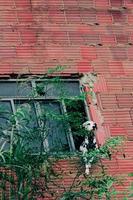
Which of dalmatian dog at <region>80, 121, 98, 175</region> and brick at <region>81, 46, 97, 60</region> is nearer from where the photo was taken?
dalmatian dog at <region>80, 121, 98, 175</region>

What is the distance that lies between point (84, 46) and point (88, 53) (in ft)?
0.36

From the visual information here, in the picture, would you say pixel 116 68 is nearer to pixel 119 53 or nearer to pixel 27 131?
pixel 119 53

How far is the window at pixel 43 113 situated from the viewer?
226 inches

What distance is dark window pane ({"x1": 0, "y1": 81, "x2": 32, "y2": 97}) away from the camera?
655cm

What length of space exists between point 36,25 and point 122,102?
56.8 inches

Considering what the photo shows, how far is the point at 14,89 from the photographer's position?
660 cm

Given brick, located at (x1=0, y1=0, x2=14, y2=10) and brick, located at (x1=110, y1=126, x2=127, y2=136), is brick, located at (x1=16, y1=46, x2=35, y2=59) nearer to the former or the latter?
brick, located at (x1=0, y1=0, x2=14, y2=10)

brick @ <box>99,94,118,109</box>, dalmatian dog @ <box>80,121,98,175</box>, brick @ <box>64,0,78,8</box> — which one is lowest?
dalmatian dog @ <box>80,121,98,175</box>

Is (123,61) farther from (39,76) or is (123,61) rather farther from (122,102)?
(39,76)

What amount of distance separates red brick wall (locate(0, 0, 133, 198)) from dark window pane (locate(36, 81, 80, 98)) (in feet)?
0.69

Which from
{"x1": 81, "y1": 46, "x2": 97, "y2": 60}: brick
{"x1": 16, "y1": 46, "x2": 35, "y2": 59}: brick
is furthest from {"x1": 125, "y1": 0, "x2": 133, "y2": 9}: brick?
{"x1": 16, "y1": 46, "x2": 35, "y2": 59}: brick

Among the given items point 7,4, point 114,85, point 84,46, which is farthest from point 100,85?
point 7,4

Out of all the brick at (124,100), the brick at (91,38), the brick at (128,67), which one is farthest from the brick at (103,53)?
the brick at (124,100)

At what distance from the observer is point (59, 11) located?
727 centimetres
